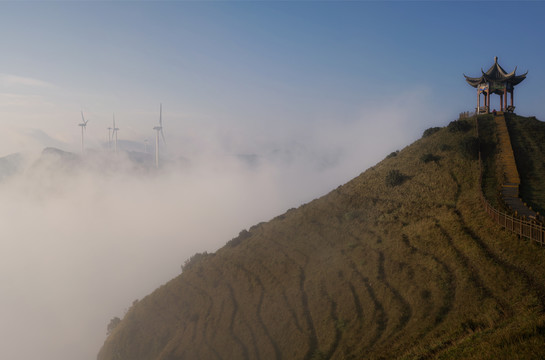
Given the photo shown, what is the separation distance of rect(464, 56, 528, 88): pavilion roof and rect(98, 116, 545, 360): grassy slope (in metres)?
13.6

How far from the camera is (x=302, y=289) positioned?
41.7m

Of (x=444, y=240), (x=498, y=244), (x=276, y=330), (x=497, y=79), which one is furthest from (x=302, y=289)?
(x=497, y=79)

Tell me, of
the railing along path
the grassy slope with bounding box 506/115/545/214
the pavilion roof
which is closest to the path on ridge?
the railing along path

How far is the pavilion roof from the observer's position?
65.0 meters

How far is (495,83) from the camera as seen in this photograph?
66.4 m

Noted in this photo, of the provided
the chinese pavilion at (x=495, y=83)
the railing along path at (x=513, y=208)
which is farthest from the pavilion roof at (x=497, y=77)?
the railing along path at (x=513, y=208)

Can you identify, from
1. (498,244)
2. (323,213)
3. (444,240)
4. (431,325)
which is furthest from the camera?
(323,213)

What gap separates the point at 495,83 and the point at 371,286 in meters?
54.4

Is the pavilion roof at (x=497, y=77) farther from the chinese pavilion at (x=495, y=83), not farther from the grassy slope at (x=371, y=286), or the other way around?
the grassy slope at (x=371, y=286)

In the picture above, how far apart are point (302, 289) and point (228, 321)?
10.6 m

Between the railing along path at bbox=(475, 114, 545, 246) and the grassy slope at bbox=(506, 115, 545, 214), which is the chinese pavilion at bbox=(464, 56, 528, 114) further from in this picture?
the railing along path at bbox=(475, 114, 545, 246)

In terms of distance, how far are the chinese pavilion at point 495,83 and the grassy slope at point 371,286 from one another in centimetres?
1324

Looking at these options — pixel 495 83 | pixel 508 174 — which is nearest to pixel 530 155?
pixel 508 174

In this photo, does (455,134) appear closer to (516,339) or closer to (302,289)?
(302,289)
